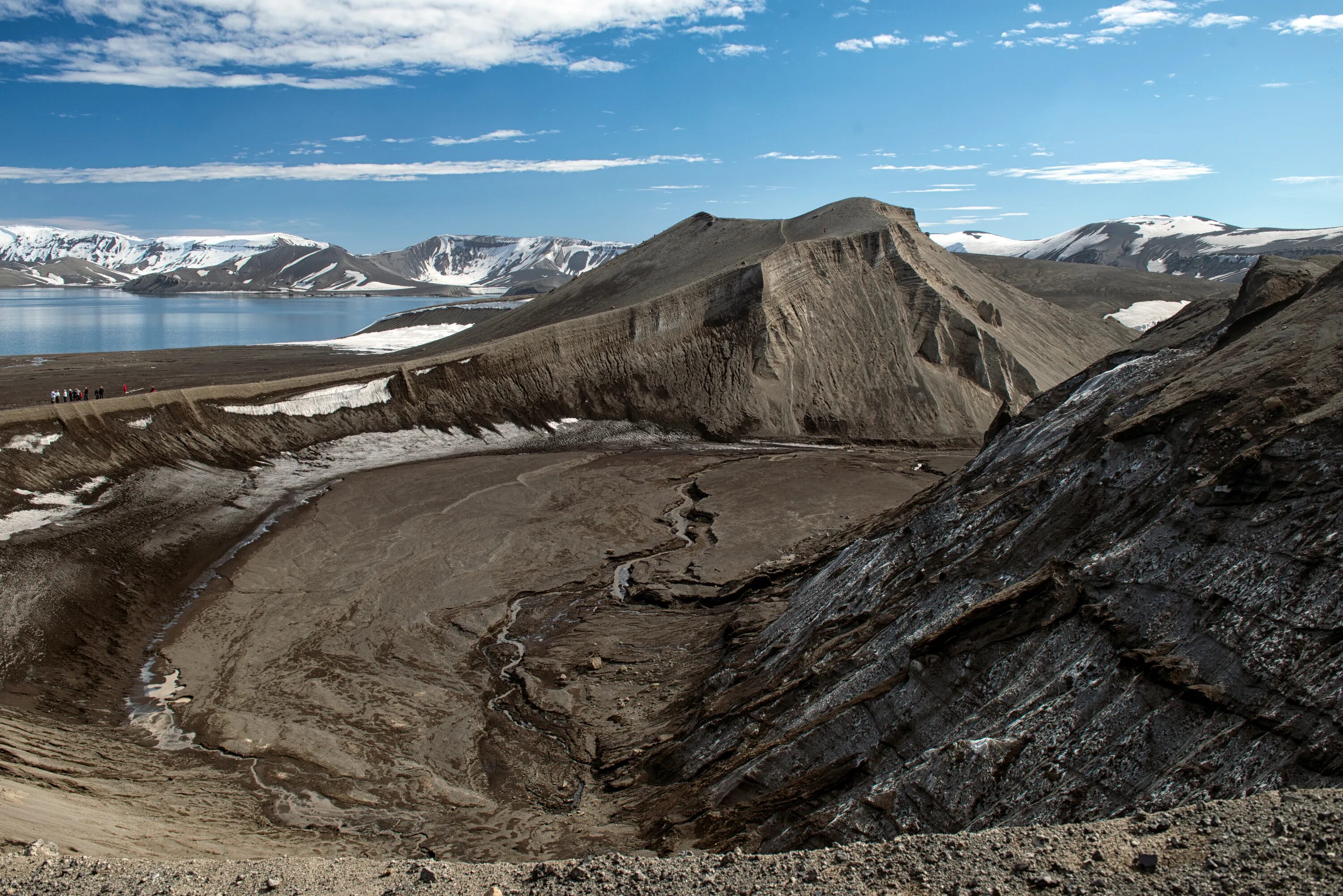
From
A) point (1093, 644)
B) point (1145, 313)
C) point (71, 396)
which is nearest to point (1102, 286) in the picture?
point (1145, 313)

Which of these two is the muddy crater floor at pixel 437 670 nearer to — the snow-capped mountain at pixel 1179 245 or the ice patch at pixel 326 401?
the ice patch at pixel 326 401

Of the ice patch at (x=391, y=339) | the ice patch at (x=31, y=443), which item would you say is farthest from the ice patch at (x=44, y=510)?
the ice patch at (x=391, y=339)

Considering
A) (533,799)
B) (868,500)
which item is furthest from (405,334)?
(533,799)

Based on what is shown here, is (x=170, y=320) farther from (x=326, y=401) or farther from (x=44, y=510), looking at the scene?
(x=44, y=510)

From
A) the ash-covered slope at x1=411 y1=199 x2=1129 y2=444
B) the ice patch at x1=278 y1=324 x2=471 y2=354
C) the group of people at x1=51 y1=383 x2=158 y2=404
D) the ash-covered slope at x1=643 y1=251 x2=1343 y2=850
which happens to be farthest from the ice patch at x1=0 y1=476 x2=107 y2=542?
the ice patch at x1=278 y1=324 x2=471 y2=354

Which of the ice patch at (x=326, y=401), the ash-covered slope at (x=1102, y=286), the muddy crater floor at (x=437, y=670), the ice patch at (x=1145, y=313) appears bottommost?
the muddy crater floor at (x=437, y=670)

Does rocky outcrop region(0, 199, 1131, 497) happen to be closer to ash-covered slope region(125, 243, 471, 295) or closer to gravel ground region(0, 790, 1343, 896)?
gravel ground region(0, 790, 1343, 896)
